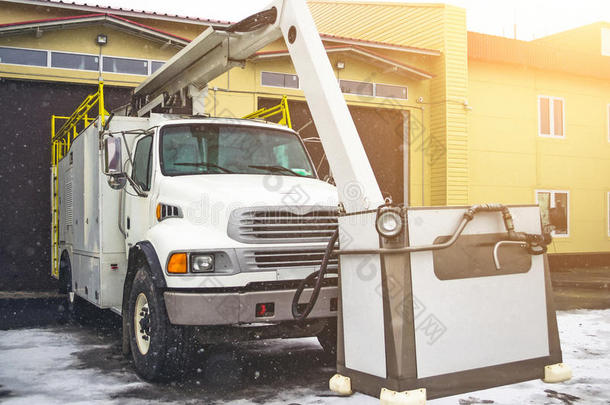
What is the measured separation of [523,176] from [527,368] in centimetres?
1694

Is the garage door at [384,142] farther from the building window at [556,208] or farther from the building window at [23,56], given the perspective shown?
the building window at [23,56]

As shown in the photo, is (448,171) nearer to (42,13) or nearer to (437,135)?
(437,135)

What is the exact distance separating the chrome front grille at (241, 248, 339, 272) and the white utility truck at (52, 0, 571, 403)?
0.5 inches

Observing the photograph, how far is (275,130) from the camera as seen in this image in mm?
7457

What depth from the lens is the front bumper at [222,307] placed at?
5379 mm

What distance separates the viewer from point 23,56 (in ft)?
45.9

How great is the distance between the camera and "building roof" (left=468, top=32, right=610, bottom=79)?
19.6 m

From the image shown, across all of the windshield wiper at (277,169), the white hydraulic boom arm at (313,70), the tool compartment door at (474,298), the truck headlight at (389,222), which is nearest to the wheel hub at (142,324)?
the windshield wiper at (277,169)

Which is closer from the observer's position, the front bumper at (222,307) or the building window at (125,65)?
the front bumper at (222,307)

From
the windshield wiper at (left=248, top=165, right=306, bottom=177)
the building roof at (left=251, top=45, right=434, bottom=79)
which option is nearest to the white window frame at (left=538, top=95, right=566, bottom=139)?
the building roof at (left=251, top=45, right=434, bottom=79)

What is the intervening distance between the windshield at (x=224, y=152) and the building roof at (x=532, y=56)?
13570 mm

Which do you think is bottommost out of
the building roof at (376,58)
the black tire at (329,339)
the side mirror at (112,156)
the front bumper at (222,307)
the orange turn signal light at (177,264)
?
the black tire at (329,339)

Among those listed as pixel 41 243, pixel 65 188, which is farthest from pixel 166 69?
pixel 41 243

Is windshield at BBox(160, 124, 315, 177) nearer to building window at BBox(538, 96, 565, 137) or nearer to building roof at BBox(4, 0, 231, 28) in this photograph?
building roof at BBox(4, 0, 231, 28)
